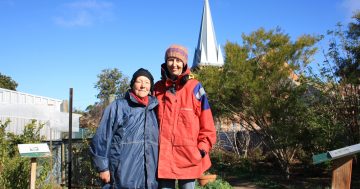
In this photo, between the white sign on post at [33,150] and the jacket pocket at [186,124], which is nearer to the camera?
the jacket pocket at [186,124]

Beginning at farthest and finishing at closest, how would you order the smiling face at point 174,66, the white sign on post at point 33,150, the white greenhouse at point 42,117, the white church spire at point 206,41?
the white church spire at point 206,41 → the white greenhouse at point 42,117 → the white sign on post at point 33,150 → the smiling face at point 174,66

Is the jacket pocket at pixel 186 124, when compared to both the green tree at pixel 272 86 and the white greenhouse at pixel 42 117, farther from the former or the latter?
the green tree at pixel 272 86

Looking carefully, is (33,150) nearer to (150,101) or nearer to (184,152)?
(150,101)

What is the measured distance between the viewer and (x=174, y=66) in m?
3.51

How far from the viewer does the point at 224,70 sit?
1229cm

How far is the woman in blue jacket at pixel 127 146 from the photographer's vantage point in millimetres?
3254

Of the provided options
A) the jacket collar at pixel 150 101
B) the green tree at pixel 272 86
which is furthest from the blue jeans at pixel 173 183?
the green tree at pixel 272 86

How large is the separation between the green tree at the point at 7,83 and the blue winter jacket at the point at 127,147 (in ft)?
149

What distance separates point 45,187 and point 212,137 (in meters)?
3.69

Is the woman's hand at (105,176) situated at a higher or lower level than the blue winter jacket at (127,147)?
lower

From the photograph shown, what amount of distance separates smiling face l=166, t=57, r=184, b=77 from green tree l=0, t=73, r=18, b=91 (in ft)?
149

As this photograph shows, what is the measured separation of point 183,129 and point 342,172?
1.56 metres

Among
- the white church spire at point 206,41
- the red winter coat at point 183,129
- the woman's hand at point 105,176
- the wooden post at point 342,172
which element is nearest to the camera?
the woman's hand at point 105,176

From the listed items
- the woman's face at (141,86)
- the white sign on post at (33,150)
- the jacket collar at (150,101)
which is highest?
the woman's face at (141,86)
